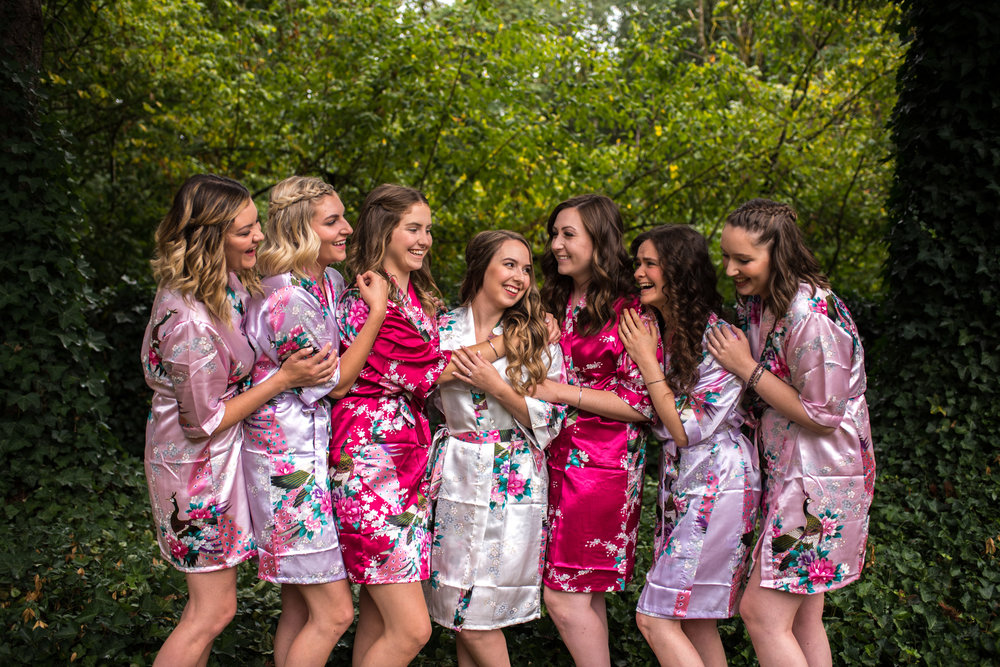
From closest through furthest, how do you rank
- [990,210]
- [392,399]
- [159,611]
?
1. [392,399]
2. [159,611]
3. [990,210]

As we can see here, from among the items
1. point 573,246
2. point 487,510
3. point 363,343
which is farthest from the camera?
point 573,246

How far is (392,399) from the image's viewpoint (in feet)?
9.45

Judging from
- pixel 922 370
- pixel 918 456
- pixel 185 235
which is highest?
pixel 185 235

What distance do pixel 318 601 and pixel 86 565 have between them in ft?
6.61

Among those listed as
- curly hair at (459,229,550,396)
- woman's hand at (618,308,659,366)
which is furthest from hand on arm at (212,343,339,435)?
woman's hand at (618,308,659,366)

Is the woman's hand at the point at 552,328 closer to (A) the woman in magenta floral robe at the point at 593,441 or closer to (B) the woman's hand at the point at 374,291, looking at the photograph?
(A) the woman in magenta floral robe at the point at 593,441

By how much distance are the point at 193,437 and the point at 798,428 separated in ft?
6.83

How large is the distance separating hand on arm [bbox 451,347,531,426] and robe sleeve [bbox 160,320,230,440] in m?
0.83

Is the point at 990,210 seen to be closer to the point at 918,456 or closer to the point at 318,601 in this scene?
the point at 918,456

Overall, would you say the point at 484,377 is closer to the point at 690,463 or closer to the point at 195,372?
the point at 690,463

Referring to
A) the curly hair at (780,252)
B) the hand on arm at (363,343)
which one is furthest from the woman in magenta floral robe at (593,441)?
the hand on arm at (363,343)

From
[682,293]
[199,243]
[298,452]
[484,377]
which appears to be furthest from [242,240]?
[682,293]

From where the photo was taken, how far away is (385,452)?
9.18 ft

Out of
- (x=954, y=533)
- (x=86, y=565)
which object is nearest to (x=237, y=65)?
(x=86, y=565)
